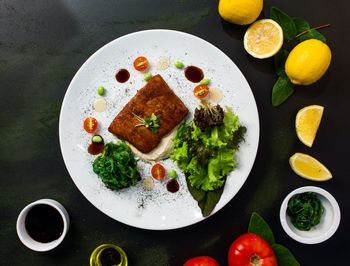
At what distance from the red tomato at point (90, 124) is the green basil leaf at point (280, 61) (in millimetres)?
1870

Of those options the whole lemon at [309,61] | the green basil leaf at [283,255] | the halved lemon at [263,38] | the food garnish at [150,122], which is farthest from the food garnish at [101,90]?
the green basil leaf at [283,255]

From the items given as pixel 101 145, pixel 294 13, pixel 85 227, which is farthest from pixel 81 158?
pixel 294 13

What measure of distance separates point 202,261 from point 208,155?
100cm

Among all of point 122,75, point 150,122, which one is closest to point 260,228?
point 150,122

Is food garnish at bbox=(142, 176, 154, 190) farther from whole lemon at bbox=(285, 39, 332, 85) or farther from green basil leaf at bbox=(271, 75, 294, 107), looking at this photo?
whole lemon at bbox=(285, 39, 332, 85)

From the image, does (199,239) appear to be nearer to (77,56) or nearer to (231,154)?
(231,154)

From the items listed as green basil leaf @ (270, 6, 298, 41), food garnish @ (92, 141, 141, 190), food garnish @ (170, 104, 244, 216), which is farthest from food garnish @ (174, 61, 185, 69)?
green basil leaf @ (270, 6, 298, 41)

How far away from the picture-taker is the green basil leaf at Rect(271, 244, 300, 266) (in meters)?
4.08

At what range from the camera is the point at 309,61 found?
153 inches

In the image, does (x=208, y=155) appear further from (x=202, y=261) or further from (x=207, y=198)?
(x=202, y=261)

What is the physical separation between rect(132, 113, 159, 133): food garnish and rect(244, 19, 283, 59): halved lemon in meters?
1.13

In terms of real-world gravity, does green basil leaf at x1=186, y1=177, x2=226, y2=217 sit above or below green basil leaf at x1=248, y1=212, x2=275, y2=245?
above

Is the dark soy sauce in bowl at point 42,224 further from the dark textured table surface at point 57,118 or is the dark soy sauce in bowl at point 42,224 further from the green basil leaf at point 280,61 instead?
the green basil leaf at point 280,61

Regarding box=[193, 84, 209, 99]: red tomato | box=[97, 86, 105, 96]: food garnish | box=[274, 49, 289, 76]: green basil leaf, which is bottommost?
box=[97, 86, 105, 96]: food garnish
